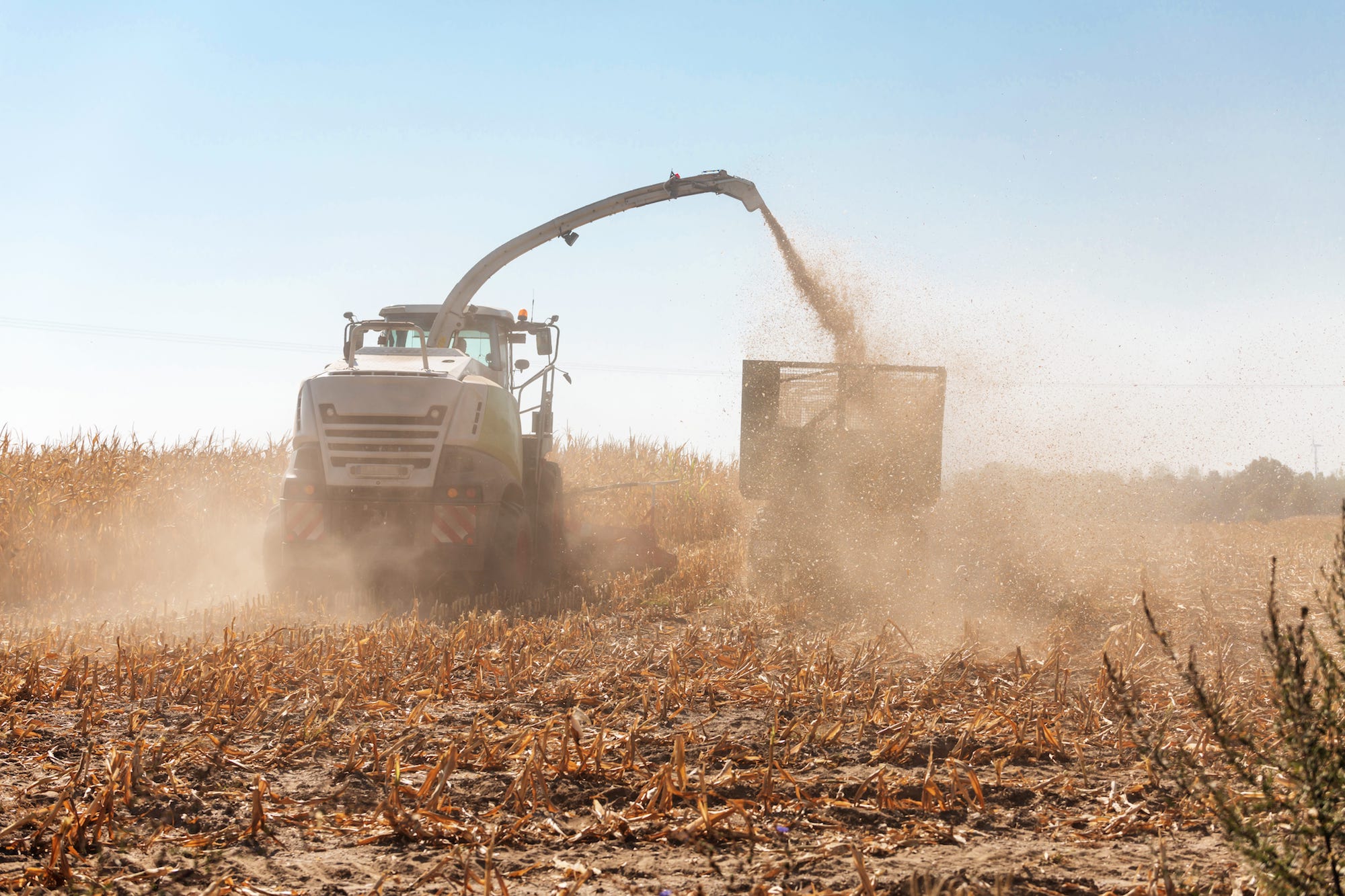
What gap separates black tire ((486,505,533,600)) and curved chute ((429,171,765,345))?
2605mm

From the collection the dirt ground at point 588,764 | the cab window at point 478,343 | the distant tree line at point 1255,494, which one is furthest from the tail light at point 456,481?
the distant tree line at point 1255,494

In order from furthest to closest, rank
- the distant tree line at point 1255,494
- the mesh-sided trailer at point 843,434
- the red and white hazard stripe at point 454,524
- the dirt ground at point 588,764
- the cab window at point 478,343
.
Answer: the distant tree line at point 1255,494
the cab window at point 478,343
the mesh-sided trailer at point 843,434
the red and white hazard stripe at point 454,524
the dirt ground at point 588,764

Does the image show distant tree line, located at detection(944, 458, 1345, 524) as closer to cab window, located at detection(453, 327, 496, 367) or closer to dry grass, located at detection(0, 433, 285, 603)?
cab window, located at detection(453, 327, 496, 367)

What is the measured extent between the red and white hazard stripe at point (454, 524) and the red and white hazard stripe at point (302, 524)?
3.19 feet

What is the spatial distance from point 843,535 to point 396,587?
13.0 ft

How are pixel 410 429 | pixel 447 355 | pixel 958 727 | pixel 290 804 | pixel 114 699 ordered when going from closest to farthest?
Answer: pixel 290 804 < pixel 958 727 < pixel 114 699 < pixel 410 429 < pixel 447 355

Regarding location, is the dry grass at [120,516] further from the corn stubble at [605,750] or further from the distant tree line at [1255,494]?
the distant tree line at [1255,494]

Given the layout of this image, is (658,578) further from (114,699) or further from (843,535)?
(114,699)

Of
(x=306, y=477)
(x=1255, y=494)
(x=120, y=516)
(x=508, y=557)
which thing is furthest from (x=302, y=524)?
(x=1255, y=494)

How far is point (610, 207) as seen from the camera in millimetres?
10125

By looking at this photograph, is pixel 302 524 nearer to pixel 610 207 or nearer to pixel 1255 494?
pixel 610 207

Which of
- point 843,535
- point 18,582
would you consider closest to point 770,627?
point 843,535

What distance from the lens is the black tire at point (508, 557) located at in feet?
27.6

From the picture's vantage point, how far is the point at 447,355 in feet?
30.1
